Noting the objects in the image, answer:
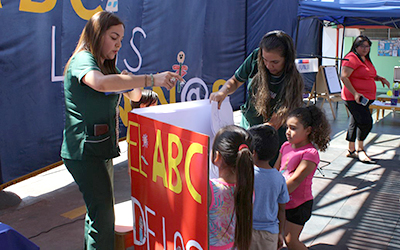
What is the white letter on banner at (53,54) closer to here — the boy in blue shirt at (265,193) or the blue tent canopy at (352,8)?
the boy in blue shirt at (265,193)

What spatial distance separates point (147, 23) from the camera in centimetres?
546

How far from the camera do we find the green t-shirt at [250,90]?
2.89 metres

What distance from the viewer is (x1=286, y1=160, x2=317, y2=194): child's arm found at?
268cm

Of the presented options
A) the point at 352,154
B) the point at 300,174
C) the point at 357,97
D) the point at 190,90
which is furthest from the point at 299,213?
the point at 190,90

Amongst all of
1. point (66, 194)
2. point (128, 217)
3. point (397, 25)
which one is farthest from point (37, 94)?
point (397, 25)

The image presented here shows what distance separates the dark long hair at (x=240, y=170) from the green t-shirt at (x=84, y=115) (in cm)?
70

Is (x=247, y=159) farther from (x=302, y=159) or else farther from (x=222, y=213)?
(x=302, y=159)

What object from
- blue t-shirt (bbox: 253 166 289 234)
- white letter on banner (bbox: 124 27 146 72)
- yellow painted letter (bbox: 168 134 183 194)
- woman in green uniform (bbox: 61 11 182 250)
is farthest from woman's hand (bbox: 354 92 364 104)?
yellow painted letter (bbox: 168 134 183 194)

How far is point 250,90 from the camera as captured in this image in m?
3.02

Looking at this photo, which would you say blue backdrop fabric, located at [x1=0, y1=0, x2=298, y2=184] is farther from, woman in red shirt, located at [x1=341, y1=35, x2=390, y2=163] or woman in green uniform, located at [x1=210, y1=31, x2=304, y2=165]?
woman in red shirt, located at [x1=341, y1=35, x2=390, y2=163]

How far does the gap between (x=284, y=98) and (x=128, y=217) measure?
4.72 feet

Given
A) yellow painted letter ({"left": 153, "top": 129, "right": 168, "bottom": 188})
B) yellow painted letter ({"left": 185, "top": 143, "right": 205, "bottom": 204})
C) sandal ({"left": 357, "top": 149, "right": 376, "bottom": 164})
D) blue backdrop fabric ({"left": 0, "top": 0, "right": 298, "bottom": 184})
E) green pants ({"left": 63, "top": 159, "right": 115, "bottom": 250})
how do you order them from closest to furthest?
1. yellow painted letter ({"left": 185, "top": 143, "right": 205, "bottom": 204})
2. yellow painted letter ({"left": 153, "top": 129, "right": 168, "bottom": 188})
3. green pants ({"left": 63, "top": 159, "right": 115, "bottom": 250})
4. blue backdrop fabric ({"left": 0, "top": 0, "right": 298, "bottom": 184})
5. sandal ({"left": 357, "top": 149, "right": 376, "bottom": 164})

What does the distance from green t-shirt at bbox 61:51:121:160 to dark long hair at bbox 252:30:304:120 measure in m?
1.05

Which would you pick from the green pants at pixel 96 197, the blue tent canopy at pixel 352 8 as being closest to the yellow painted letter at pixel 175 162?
the green pants at pixel 96 197
